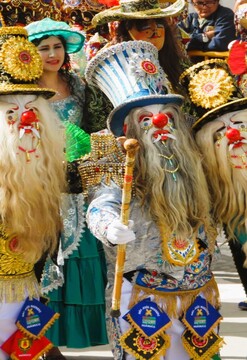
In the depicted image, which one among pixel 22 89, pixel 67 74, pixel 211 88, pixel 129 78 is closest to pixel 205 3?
pixel 67 74

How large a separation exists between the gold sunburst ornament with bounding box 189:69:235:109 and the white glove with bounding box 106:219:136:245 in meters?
0.72

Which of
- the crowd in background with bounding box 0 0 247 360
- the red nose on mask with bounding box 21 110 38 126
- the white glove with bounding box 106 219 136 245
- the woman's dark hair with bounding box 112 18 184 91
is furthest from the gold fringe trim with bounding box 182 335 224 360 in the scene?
the woman's dark hair with bounding box 112 18 184 91

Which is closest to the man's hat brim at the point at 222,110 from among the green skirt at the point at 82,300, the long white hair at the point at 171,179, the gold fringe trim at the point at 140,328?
the long white hair at the point at 171,179

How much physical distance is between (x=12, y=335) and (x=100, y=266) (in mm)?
1043

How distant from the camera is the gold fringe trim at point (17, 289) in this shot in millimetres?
4320

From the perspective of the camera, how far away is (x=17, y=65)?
14.0ft

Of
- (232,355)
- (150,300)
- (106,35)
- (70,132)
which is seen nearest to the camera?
(150,300)

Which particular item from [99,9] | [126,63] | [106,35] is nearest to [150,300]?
[126,63]

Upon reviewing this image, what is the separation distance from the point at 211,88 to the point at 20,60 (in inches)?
32.8

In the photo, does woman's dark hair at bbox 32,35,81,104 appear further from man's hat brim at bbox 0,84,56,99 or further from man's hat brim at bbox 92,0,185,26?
man's hat brim at bbox 0,84,56,99

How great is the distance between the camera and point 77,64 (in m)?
5.88

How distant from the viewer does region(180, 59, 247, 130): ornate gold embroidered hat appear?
13.9ft

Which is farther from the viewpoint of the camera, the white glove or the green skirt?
the green skirt

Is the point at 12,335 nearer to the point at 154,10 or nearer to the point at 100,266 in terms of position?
the point at 100,266
